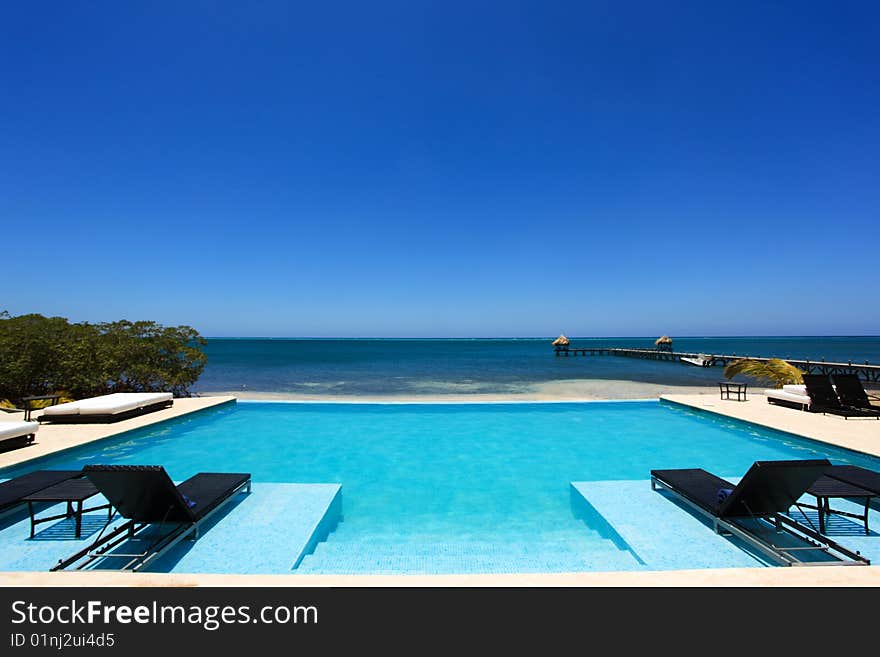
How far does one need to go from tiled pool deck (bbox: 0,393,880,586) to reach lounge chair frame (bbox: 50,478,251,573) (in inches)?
5.0

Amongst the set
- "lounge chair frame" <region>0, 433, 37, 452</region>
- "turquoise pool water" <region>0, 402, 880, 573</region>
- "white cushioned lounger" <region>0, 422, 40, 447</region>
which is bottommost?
"turquoise pool water" <region>0, 402, 880, 573</region>

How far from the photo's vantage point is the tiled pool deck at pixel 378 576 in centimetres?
228

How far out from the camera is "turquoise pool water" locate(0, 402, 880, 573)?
3.65 m

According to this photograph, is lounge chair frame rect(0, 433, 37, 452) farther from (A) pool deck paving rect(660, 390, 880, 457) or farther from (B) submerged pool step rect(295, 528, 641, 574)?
(A) pool deck paving rect(660, 390, 880, 457)

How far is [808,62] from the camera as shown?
9.45 metres

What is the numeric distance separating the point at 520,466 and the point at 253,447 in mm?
4781

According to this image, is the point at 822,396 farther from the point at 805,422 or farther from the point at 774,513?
the point at 774,513

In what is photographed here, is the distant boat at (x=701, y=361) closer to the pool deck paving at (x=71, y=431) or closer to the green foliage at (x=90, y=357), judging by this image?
the green foliage at (x=90, y=357)

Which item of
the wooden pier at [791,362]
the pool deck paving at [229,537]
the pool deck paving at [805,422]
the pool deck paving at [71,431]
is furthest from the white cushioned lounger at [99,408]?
the wooden pier at [791,362]

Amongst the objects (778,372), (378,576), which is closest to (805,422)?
(778,372)

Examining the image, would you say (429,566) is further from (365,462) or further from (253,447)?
(253,447)

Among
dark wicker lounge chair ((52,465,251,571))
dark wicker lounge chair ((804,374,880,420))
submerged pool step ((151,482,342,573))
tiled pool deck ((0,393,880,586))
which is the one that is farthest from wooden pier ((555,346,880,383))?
dark wicker lounge chair ((52,465,251,571))

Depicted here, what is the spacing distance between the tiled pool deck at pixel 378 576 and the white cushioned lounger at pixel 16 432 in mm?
245
